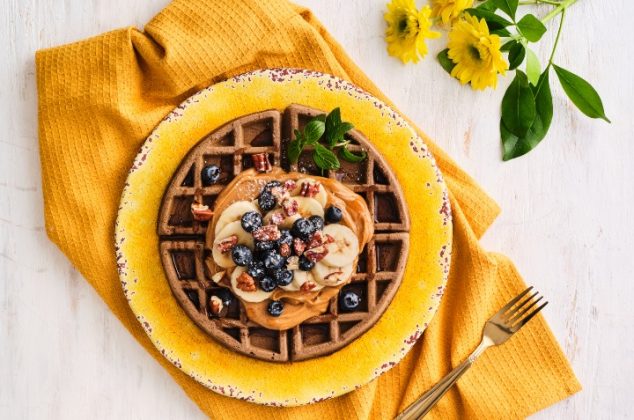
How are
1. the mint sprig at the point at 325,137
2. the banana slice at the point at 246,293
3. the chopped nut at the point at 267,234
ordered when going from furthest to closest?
the mint sprig at the point at 325,137 < the banana slice at the point at 246,293 < the chopped nut at the point at 267,234

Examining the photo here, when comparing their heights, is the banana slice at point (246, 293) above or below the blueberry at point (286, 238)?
below

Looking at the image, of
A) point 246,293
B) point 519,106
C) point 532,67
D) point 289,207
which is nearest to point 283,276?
point 246,293

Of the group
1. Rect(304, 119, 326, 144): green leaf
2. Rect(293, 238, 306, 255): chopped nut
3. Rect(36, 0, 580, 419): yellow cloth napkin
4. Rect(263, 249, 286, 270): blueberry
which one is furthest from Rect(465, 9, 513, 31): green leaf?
Rect(263, 249, 286, 270): blueberry

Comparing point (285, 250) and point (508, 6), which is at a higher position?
point (508, 6)

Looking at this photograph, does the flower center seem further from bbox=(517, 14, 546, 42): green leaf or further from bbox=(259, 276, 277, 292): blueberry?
bbox=(259, 276, 277, 292): blueberry

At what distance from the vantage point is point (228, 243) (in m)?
2.69

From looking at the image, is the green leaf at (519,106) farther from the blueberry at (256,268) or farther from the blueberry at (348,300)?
the blueberry at (256,268)

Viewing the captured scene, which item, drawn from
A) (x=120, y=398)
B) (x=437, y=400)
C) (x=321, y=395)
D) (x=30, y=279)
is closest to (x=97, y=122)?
(x=30, y=279)

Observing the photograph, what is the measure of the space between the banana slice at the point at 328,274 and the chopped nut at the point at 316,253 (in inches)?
1.7

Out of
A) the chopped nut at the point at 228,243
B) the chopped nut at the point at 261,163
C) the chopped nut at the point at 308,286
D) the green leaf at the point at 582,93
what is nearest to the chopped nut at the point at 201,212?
the chopped nut at the point at 228,243

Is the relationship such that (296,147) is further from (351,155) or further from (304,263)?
(304,263)

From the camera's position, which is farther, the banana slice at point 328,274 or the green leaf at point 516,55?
the green leaf at point 516,55

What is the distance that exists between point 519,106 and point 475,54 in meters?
0.36

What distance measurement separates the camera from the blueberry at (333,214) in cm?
273
